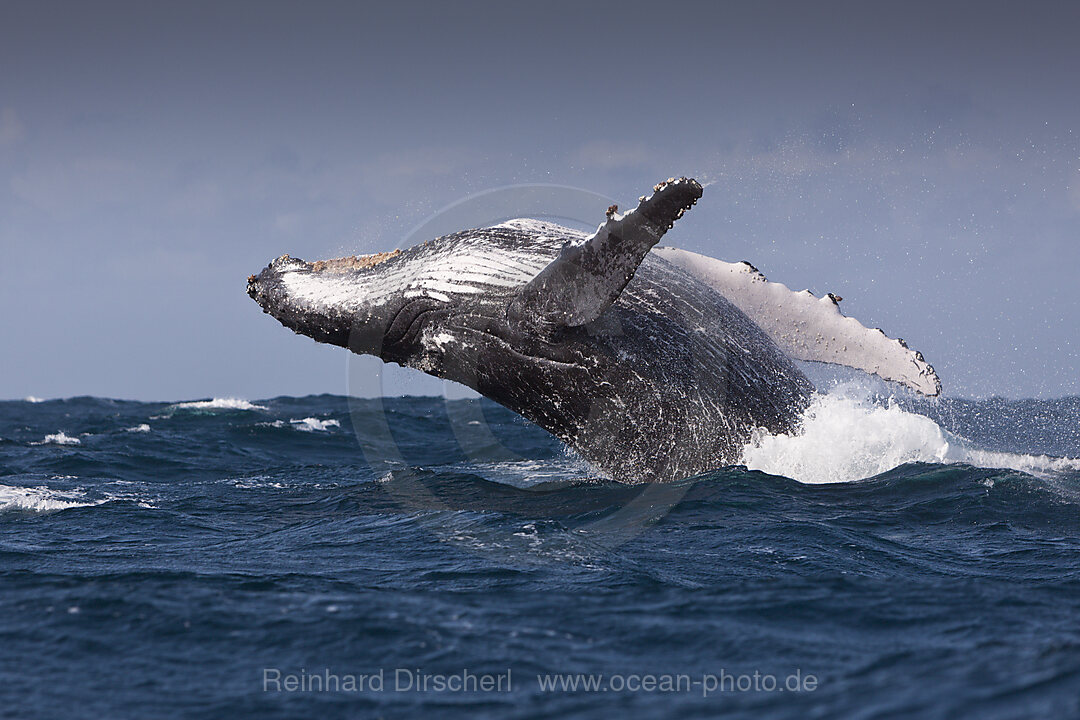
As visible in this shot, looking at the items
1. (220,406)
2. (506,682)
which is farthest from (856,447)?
(220,406)

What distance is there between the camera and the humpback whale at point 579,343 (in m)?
9.11

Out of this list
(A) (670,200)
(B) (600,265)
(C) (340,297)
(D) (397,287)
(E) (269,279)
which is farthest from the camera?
(E) (269,279)

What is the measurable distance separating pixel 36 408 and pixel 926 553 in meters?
43.4

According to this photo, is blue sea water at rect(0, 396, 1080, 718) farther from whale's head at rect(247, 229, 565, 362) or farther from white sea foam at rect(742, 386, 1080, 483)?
whale's head at rect(247, 229, 565, 362)

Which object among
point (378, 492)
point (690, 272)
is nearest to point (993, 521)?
point (690, 272)

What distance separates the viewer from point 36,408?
1668 inches

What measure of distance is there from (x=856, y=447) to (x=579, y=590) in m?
5.21

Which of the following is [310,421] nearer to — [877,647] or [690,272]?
[690,272]

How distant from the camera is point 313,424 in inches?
1047

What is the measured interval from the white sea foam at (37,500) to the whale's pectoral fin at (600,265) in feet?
20.8

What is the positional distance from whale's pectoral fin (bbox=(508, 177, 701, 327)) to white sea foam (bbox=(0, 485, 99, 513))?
6351 mm

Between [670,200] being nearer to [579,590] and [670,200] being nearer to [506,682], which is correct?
[579,590]

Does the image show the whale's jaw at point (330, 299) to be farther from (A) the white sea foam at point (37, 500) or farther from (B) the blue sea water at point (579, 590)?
(A) the white sea foam at point (37, 500)

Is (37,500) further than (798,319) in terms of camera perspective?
Yes
